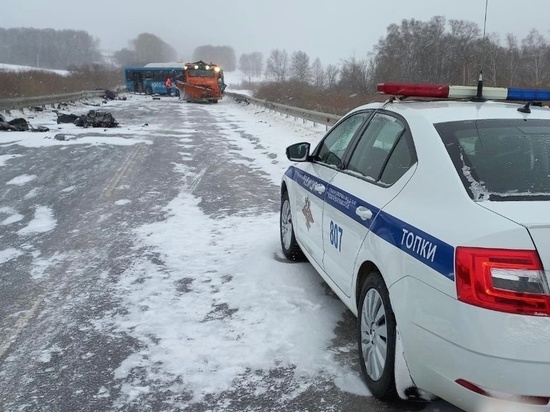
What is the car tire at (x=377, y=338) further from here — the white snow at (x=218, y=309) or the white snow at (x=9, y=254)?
the white snow at (x=9, y=254)

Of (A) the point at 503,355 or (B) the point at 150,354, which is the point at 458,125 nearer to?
(A) the point at 503,355

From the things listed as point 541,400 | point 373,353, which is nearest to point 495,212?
point 541,400

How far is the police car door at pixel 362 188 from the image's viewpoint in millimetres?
3221

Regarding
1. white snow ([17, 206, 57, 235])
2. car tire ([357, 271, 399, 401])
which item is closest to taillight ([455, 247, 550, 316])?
car tire ([357, 271, 399, 401])

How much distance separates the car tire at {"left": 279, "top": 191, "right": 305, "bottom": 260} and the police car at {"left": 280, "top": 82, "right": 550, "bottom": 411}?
1.27 meters

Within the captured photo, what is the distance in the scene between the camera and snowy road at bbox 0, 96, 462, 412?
3312 mm

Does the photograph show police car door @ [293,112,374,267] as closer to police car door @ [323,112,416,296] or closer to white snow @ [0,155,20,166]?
police car door @ [323,112,416,296]

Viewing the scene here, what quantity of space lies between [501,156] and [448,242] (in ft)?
2.76

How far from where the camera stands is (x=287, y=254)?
5754 mm

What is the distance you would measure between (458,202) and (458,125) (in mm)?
765

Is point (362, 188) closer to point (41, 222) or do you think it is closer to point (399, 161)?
point (399, 161)

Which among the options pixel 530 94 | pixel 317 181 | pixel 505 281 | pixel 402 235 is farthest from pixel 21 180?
pixel 505 281

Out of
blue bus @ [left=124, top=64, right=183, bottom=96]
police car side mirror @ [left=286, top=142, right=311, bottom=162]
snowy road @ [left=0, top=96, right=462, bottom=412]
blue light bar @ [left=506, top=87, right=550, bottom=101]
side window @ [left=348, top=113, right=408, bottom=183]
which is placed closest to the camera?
snowy road @ [left=0, top=96, right=462, bottom=412]

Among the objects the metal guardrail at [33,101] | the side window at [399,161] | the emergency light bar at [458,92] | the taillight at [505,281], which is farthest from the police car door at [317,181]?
the metal guardrail at [33,101]
